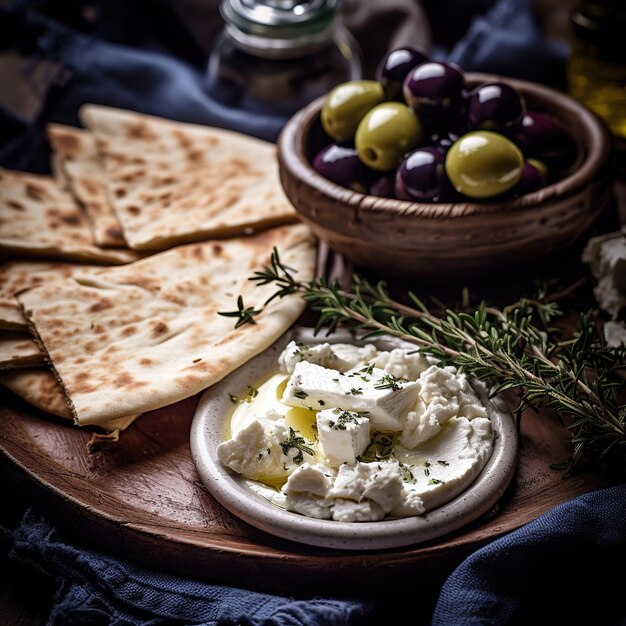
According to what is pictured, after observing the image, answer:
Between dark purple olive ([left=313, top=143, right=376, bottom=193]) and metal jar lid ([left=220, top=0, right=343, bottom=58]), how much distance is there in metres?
0.78

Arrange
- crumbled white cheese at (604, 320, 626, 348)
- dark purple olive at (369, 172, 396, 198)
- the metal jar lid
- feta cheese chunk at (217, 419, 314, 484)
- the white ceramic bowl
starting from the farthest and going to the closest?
the metal jar lid < dark purple olive at (369, 172, 396, 198) < crumbled white cheese at (604, 320, 626, 348) < feta cheese chunk at (217, 419, 314, 484) < the white ceramic bowl

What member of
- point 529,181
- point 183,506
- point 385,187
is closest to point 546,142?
point 529,181

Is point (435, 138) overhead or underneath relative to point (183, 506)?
overhead

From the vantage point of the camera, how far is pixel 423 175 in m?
1.89

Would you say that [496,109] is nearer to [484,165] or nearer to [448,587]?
[484,165]

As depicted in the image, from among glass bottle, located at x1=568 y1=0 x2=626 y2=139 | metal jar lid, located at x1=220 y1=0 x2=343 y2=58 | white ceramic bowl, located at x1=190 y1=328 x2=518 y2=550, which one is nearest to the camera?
white ceramic bowl, located at x1=190 y1=328 x2=518 y2=550

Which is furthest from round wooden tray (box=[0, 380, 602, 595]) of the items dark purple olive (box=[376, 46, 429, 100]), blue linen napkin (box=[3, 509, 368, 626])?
dark purple olive (box=[376, 46, 429, 100])

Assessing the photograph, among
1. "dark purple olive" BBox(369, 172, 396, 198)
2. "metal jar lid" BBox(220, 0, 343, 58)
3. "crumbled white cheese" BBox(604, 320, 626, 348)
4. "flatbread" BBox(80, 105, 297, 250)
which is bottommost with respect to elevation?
"crumbled white cheese" BBox(604, 320, 626, 348)

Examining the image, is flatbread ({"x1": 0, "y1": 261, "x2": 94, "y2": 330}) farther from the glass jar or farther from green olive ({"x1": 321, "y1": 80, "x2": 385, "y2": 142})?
the glass jar

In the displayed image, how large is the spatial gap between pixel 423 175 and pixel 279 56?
1.04 m

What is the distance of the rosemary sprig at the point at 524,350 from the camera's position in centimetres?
153

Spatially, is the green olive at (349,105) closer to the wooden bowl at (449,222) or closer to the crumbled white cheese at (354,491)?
the wooden bowl at (449,222)

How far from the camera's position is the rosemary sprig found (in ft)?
5.03

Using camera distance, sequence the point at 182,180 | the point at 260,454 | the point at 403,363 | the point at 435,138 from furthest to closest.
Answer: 1. the point at 182,180
2. the point at 435,138
3. the point at 403,363
4. the point at 260,454
